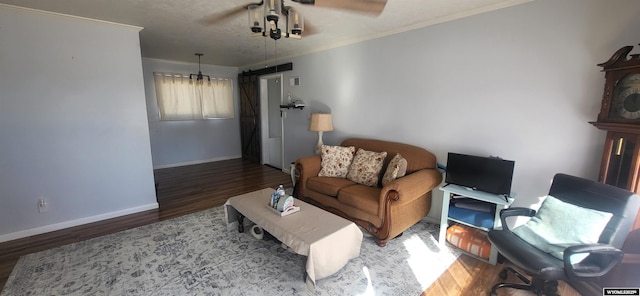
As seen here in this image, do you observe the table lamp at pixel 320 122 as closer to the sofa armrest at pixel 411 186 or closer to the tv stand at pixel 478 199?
the sofa armrest at pixel 411 186

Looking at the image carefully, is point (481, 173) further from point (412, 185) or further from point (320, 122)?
point (320, 122)

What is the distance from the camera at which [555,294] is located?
5.87 feet

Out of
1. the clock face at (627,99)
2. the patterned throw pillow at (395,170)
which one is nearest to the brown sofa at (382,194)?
the patterned throw pillow at (395,170)

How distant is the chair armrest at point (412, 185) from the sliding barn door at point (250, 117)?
4.20 m

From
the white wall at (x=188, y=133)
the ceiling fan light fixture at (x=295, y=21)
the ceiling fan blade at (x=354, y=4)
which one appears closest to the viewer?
the ceiling fan blade at (x=354, y=4)

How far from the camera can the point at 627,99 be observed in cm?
171

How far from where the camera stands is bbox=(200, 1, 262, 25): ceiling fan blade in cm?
250

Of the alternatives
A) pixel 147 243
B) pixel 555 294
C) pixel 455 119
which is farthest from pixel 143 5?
pixel 555 294

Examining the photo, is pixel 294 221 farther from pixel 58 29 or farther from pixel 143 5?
pixel 58 29

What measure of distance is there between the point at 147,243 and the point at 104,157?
4.21 ft

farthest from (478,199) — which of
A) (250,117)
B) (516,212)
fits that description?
(250,117)

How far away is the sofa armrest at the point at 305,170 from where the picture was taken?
131 inches

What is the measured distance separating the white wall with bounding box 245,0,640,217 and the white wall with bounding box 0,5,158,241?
3002mm

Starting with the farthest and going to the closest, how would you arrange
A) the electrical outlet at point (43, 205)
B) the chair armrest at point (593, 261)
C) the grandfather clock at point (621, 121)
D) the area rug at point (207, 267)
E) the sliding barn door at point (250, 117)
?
the sliding barn door at point (250, 117) < the electrical outlet at point (43, 205) < the area rug at point (207, 267) < the grandfather clock at point (621, 121) < the chair armrest at point (593, 261)
